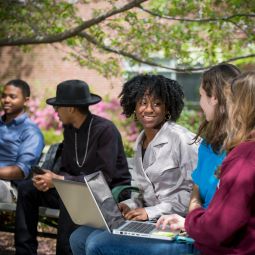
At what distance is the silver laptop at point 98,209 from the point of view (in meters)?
3.06

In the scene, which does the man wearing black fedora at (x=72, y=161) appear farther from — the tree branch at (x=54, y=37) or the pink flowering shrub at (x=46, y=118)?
the pink flowering shrub at (x=46, y=118)

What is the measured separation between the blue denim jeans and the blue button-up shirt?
200 centimetres

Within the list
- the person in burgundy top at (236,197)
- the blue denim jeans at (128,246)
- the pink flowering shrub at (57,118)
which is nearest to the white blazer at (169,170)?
the blue denim jeans at (128,246)

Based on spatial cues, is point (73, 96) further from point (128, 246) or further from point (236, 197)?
point (236, 197)

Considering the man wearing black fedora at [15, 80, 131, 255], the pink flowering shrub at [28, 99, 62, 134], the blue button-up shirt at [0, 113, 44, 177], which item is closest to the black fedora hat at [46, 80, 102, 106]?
the man wearing black fedora at [15, 80, 131, 255]

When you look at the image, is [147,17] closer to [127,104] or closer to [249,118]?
[127,104]

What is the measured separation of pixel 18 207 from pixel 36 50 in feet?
38.1

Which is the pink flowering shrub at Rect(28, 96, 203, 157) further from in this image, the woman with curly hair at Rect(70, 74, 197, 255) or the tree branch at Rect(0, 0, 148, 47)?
the woman with curly hair at Rect(70, 74, 197, 255)

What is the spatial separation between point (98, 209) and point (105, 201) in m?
0.22

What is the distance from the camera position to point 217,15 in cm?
601

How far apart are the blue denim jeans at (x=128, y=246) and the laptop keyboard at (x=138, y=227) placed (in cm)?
5

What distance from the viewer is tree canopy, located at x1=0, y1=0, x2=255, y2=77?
20.0 ft

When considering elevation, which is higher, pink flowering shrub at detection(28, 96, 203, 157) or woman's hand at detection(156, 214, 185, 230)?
Answer: woman's hand at detection(156, 214, 185, 230)

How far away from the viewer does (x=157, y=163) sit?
3777mm
